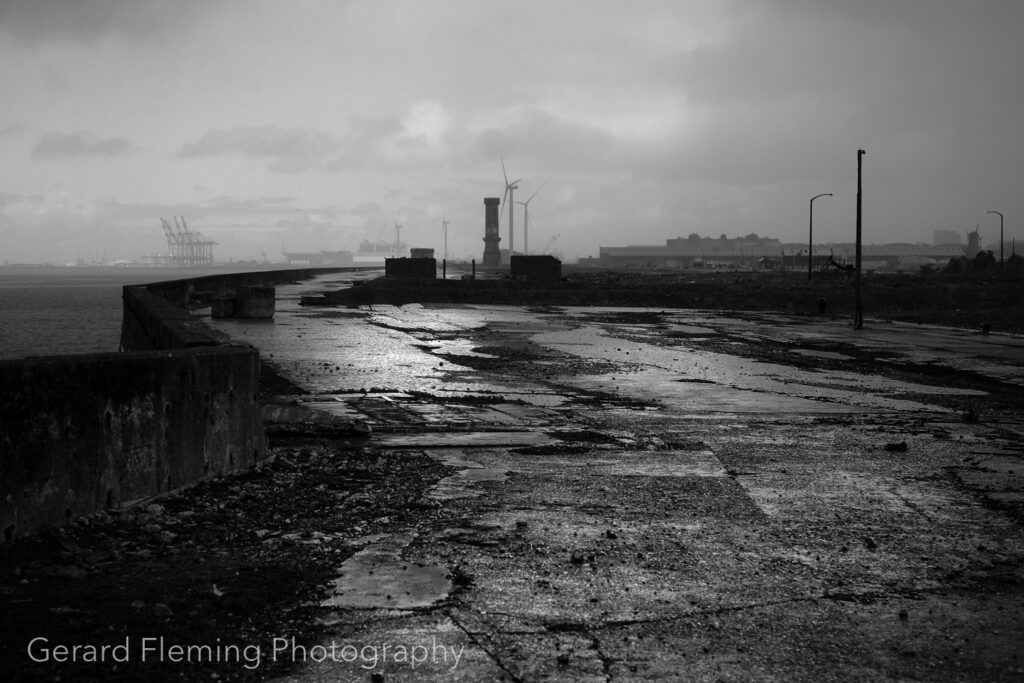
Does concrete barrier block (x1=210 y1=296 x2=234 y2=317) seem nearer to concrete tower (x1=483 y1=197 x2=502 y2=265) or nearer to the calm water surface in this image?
the calm water surface

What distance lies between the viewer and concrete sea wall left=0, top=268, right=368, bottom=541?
16.7ft

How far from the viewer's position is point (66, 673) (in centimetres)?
375

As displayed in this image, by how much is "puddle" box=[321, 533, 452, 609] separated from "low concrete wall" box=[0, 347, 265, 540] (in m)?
1.65

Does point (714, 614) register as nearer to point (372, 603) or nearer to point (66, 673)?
point (372, 603)

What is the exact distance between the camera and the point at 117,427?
5789 millimetres

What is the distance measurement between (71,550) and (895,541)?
4.75m

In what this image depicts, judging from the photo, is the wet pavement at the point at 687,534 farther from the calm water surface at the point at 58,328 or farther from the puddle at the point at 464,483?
the calm water surface at the point at 58,328

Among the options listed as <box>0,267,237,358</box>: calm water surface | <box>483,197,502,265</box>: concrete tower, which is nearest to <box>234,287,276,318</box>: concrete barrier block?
<box>0,267,237,358</box>: calm water surface

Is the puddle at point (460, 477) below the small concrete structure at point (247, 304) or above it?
below

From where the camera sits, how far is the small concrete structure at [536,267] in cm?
6072

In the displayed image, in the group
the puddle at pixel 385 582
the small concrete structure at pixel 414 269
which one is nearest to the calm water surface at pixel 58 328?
the small concrete structure at pixel 414 269

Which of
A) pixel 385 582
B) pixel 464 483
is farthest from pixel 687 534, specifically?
pixel 385 582

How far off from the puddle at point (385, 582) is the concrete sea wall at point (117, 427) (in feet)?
5.41

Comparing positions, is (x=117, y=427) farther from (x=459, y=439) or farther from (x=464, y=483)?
(x=459, y=439)
